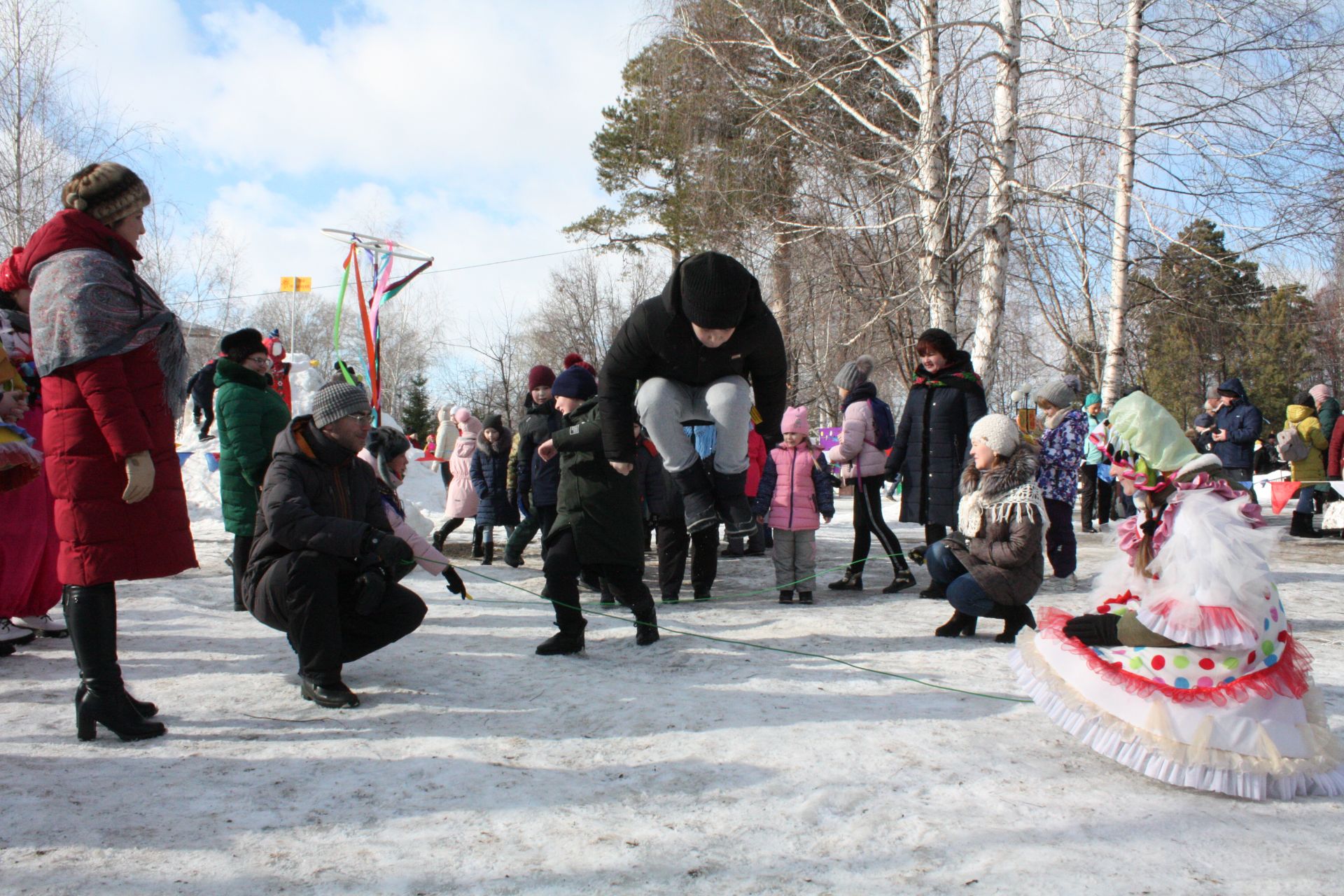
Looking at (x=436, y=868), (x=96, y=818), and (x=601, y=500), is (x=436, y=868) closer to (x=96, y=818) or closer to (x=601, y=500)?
(x=96, y=818)

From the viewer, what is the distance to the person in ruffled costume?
2857 mm

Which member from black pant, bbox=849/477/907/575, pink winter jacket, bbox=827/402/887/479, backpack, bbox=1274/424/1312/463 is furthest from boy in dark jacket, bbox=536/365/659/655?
backpack, bbox=1274/424/1312/463

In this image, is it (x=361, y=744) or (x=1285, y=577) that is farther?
(x=1285, y=577)

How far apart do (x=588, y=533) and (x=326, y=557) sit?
1.46 meters

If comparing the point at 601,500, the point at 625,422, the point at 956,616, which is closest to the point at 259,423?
the point at 601,500

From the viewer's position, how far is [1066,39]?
1003 centimetres

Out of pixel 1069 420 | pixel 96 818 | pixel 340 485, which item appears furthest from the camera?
pixel 1069 420

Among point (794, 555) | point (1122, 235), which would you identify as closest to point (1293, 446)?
point (1122, 235)

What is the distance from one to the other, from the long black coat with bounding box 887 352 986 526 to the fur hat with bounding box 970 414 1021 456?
1200 mm

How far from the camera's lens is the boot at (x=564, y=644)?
4.73 meters

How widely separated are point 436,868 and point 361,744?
3.53 feet

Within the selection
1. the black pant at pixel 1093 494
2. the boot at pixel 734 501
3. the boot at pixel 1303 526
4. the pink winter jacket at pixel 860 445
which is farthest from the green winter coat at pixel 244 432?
the boot at pixel 1303 526

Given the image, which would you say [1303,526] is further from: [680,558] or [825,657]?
[825,657]

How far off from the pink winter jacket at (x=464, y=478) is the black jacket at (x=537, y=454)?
1.30 meters
